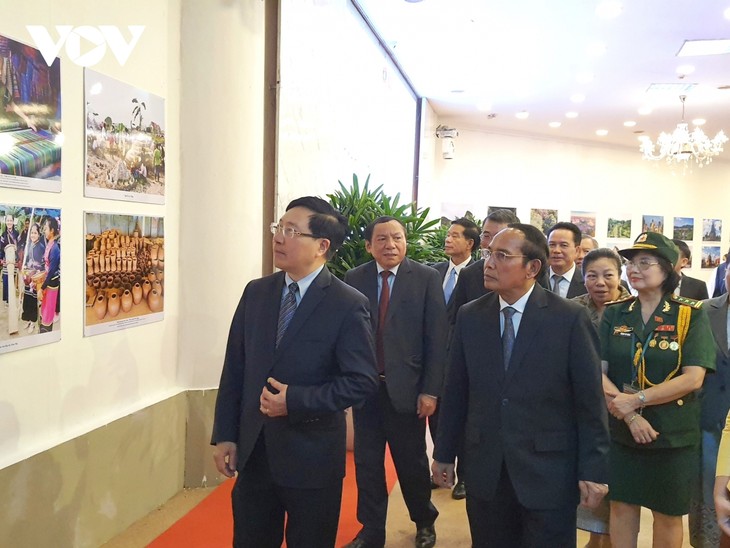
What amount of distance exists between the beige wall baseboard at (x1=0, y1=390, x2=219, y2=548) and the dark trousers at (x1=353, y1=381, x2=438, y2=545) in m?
1.19

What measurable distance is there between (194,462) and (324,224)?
91.2 inches

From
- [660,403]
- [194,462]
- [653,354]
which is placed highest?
[653,354]

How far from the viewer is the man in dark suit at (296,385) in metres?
1.97

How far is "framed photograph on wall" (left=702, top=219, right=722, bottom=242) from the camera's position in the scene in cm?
1421

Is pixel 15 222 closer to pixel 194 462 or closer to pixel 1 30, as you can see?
pixel 1 30

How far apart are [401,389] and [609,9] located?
17.0 feet

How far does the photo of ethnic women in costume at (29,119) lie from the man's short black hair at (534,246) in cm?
198

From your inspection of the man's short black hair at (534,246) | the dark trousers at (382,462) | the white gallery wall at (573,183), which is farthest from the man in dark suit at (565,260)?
the white gallery wall at (573,183)

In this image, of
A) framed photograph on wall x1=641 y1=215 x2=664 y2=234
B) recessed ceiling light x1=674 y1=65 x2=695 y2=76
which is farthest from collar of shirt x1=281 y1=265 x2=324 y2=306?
framed photograph on wall x1=641 y1=215 x2=664 y2=234

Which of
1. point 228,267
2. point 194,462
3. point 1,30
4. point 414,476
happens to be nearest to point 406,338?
point 414,476

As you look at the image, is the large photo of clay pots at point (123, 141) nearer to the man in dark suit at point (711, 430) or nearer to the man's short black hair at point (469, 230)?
the man's short black hair at point (469, 230)

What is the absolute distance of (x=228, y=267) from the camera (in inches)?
149

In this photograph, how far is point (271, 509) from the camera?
6.77 feet

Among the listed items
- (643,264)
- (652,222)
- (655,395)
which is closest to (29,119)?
(643,264)
